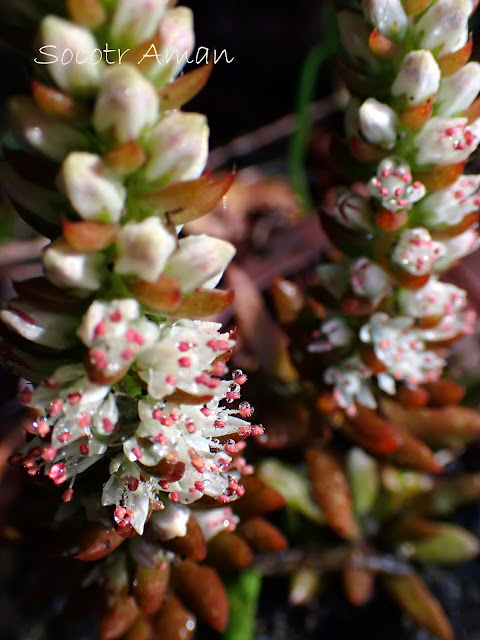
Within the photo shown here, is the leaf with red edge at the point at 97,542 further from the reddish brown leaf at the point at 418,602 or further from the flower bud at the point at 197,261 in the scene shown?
the reddish brown leaf at the point at 418,602

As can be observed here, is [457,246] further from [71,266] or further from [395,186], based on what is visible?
[71,266]

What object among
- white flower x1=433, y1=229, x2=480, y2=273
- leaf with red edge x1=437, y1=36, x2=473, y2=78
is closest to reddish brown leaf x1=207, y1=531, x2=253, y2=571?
white flower x1=433, y1=229, x2=480, y2=273

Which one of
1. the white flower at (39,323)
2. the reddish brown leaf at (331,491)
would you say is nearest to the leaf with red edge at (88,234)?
the white flower at (39,323)

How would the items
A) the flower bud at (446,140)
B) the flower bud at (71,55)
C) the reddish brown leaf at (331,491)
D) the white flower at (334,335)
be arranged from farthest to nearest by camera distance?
the reddish brown leaf at (331,491)
the white flower at (334,335)
the flower bud at (446,140)
the flower bud at (71,55)

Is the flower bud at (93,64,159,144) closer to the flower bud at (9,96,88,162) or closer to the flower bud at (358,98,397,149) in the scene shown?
the flower bud at (9,96,88,162)

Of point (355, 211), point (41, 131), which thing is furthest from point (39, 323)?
point (355, 211)

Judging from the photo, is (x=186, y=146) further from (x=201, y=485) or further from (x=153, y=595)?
(x=153, y=595)
